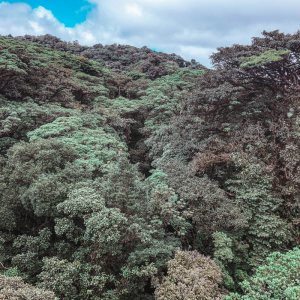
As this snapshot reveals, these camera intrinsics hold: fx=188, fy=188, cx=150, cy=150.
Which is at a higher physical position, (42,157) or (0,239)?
(42,157)

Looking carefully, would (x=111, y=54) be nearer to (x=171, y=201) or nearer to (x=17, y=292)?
(x=171, y=201)

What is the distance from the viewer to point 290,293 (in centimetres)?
324

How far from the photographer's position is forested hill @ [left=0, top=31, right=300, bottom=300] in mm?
4145

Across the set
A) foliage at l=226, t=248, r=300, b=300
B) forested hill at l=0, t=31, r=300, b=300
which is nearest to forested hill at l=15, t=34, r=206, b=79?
forested hill at l=0, t=31, r=300, b=300

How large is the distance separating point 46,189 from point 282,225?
7.05 m

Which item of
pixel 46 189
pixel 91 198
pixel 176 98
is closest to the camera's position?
pixel 91 198

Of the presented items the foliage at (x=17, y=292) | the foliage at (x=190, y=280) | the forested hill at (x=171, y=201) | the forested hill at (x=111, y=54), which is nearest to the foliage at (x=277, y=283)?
the forested hill at (x=171, y=201)

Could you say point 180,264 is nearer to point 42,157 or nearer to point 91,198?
point 91,198

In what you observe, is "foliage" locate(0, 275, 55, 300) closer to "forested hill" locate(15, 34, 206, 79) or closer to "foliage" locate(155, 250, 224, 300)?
"foliage" locate(155, 250, 224, 300)

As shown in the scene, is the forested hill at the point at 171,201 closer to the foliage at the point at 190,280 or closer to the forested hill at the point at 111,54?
the foliage at the point at 190,280

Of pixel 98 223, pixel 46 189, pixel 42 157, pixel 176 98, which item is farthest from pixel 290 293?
pixel 176 98

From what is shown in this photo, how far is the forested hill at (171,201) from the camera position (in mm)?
4145

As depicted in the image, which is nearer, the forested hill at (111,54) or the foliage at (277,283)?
the foliage at (277,283)

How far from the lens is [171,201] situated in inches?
239
